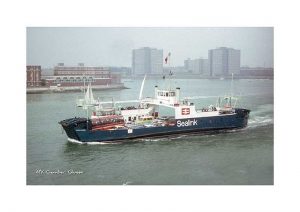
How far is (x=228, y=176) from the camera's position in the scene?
827 centimetres

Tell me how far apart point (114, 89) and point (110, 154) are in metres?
2.27

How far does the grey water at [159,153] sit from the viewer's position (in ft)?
27.3

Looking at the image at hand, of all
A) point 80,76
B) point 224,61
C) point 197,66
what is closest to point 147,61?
point 197,66

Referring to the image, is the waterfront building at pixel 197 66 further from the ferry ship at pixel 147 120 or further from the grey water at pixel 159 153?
the ferry ship at pixel 147 120

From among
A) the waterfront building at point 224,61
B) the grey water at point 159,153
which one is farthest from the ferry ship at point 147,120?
the waterfront building at point 224,61

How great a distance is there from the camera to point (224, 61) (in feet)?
32.7

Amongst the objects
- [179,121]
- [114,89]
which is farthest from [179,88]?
[114,89]

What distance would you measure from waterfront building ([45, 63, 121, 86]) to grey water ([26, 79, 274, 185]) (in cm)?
34

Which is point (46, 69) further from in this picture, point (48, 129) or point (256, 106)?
point (256, 106)

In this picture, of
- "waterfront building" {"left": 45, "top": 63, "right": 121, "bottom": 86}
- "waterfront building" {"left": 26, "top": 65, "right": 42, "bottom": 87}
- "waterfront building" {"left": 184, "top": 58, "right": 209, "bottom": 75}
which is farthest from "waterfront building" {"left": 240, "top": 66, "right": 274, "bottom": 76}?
"waterfront building" {"left": 26, "top": 65, "right": 42, "bottom": 87}

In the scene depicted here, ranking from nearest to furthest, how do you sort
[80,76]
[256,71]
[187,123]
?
[256,71] → [187,123] → [80,76]

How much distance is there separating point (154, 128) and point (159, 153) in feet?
4.15

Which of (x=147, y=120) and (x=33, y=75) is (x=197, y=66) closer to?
(x=147, y=120)

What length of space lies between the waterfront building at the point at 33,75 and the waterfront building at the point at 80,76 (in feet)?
1.14
